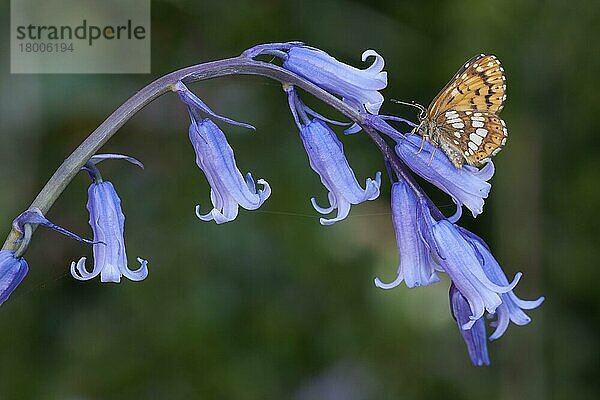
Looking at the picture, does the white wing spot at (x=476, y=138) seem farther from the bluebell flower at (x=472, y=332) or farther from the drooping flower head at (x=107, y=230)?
the drooping flower head at (x=107, y=230)

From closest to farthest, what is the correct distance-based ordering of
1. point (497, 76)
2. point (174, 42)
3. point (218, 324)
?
point (497, 76) → point (218, 324) → point (174, 42)

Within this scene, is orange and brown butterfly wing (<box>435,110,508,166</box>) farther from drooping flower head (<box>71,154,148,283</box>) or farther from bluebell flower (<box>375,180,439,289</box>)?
drooping flower head (<box>71,154,148,283</box>)

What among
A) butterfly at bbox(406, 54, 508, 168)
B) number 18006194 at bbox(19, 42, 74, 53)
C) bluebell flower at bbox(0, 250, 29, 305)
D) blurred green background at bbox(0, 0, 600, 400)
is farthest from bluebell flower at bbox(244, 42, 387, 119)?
number 18006194 at bbox(19, 42, 74, 53)

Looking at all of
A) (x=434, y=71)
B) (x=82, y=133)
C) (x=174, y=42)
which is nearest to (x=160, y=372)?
(x=82, y=133)

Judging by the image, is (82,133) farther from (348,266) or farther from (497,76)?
(497,76)

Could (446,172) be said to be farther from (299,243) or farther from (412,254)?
(299,243)

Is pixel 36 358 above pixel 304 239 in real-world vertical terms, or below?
below
